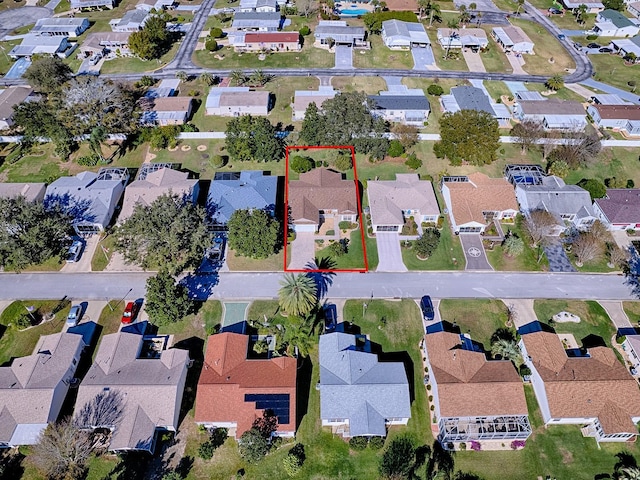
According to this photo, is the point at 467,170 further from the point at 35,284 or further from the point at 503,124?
the point at 35,284

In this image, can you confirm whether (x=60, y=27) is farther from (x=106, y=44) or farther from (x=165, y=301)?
(x=165, y=301)

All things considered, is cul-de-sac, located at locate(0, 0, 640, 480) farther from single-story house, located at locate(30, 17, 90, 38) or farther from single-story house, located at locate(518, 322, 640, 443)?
single-story house, located at locate(30, 17, 90, 38)

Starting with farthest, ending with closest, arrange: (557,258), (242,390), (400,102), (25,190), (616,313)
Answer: (400,102), (25,190), (557,258), (616,313), (242,390)

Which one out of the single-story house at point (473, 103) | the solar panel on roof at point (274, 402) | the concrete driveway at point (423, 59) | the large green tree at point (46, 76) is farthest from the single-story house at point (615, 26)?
the large green tree at point (46, 76)

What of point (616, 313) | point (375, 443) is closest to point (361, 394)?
point (375, 443)

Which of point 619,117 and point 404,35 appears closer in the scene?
point 619,117

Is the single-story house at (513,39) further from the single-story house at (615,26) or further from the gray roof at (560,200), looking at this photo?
the gray roof at (560,200)

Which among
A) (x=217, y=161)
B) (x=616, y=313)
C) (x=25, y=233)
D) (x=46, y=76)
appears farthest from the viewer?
(x=46, y=76)
